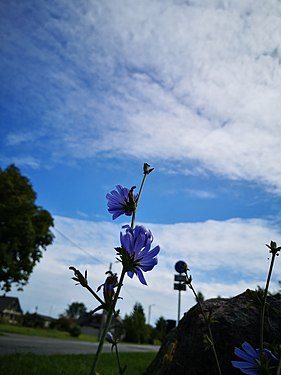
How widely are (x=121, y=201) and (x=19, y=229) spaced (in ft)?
75.9

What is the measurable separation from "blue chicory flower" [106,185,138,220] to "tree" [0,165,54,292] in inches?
871

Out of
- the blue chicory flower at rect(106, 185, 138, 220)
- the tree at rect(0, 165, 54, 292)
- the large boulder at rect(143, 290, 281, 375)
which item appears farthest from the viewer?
the tree at rect(0, 165, 54, 292)

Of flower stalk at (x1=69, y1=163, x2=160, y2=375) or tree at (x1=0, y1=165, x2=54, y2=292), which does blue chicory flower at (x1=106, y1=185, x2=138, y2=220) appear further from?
tree at (x1=0, y1=165, x2=54, y2=292)

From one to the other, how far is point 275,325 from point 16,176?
25741mm

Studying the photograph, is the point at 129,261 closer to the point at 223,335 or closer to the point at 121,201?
the point at 121,201

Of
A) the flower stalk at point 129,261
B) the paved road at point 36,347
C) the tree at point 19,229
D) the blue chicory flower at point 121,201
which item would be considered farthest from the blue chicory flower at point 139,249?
the tree at point 19,229

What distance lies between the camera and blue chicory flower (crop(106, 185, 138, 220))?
4.25ft

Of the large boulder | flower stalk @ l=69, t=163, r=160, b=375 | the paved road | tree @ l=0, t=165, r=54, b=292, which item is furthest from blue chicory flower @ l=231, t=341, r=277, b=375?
tree @ l=0, t=165, r=54, b=292

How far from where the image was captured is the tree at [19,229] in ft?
74.6

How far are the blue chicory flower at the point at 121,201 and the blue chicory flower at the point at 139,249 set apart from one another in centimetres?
17

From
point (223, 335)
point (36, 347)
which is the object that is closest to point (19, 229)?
point (36, 347)

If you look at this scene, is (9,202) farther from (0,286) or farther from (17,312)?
(17,312)

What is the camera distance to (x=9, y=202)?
2377cm

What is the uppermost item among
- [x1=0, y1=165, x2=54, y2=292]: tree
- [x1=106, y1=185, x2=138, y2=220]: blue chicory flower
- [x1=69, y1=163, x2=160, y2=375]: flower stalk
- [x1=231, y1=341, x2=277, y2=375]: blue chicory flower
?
[x1=0, y1=165, x2=54, y2=292]: tree
